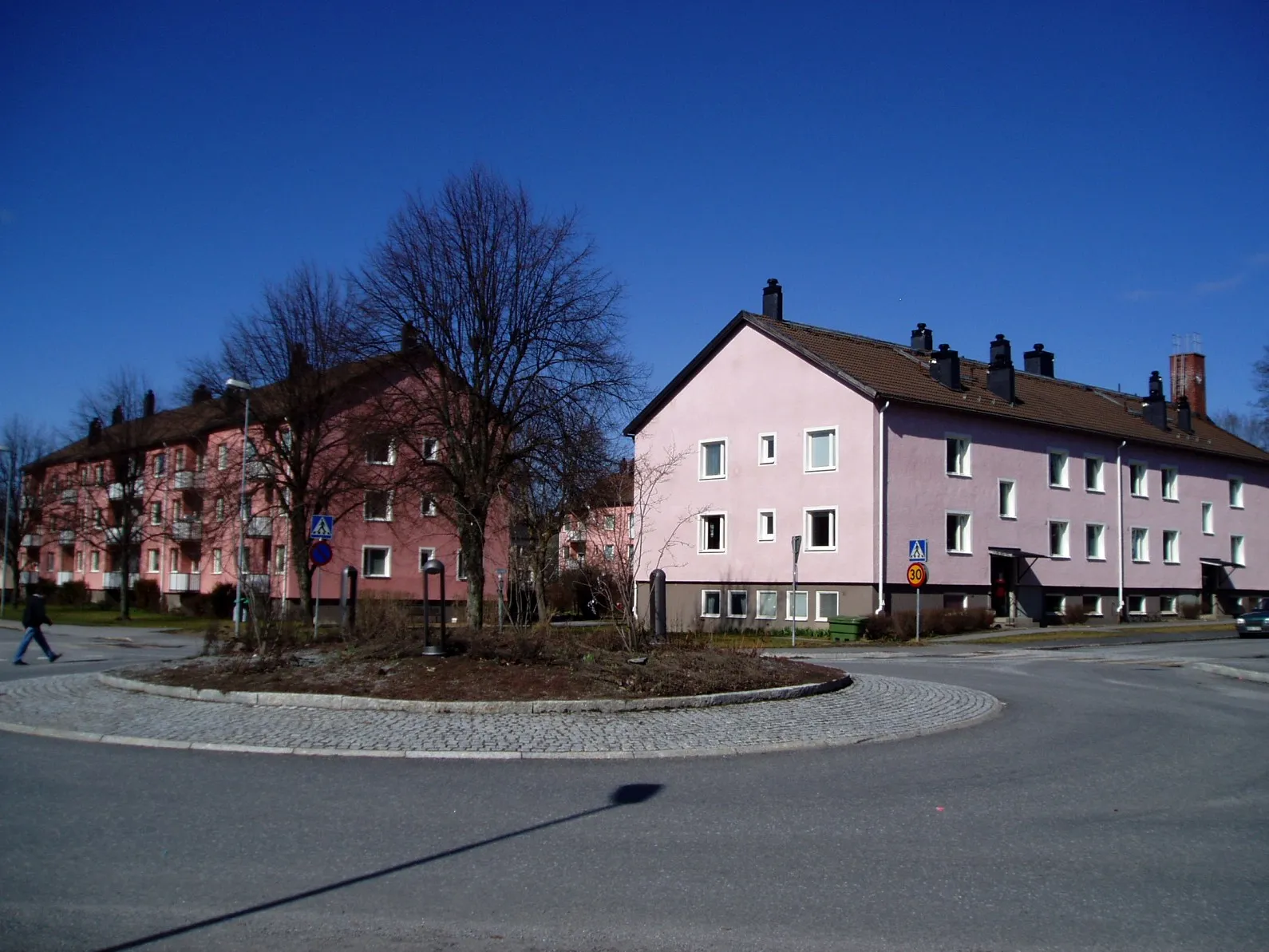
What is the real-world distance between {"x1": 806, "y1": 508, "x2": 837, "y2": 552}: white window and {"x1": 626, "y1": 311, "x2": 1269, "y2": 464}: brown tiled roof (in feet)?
14.9

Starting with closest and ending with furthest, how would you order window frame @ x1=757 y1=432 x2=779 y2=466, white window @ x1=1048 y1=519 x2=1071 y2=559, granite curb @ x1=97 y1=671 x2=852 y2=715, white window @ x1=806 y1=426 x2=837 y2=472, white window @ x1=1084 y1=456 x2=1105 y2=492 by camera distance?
granite curb @ x1=97 y1=671 x2=852 y2=715 < white window @ x1=806 y1=426 x2=837 y2=472 < window frame @ x1=757 y1=432 x2=779 y2=466 < white window @ x1=1048 y1=519 x2=1071 y2=559 < white window @ x1=1084 y1=456 x2=1105 y2=492

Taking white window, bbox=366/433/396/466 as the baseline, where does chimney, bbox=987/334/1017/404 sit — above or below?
above

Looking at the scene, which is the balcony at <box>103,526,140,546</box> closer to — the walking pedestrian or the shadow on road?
the walking pedestrian

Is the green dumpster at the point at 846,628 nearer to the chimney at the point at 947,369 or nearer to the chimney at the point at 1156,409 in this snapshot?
the chimney at the point at 947,369

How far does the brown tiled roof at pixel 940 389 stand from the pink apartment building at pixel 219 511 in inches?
473

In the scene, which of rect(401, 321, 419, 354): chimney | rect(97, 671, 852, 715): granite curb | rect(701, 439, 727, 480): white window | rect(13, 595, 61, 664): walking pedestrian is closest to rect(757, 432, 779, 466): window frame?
rect(701, 439, 727, 480): white window

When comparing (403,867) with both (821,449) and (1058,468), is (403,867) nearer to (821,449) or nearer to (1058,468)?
(821,449)

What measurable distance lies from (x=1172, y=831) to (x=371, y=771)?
6566 mm

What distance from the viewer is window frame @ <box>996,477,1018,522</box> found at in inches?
1622

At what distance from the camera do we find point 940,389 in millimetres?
41000

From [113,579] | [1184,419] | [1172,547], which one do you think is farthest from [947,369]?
[113,579]

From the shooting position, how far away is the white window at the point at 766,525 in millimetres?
40531

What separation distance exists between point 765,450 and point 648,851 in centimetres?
3461

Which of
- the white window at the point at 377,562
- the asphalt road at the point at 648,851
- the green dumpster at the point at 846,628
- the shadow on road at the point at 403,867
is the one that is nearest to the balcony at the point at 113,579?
the white window at the point at 377,562
